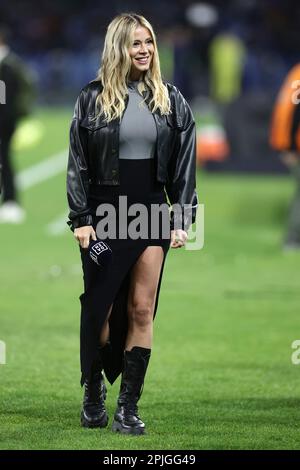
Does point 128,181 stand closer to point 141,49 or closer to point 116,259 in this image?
point 116,259

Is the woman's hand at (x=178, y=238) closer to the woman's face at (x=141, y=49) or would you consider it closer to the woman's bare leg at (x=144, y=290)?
the woman's bare leg at (x=144, y=290)

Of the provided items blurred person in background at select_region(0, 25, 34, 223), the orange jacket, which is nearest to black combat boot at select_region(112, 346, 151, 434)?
the orange jacket

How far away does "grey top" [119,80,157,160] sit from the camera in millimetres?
7367

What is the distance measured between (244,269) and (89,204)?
8.70m

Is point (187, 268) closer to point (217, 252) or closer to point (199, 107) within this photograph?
point (217, 252)

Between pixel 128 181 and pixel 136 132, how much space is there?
0.26 m

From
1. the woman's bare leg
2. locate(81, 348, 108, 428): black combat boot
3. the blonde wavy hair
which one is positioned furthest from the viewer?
locate(81, 348, 108, 428): black combat boot

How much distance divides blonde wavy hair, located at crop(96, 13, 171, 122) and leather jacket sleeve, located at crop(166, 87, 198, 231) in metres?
0.11

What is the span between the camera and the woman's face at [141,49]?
735 centimetres

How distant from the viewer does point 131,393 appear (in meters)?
7.54

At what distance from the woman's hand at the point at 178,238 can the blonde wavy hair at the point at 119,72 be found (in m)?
0.63

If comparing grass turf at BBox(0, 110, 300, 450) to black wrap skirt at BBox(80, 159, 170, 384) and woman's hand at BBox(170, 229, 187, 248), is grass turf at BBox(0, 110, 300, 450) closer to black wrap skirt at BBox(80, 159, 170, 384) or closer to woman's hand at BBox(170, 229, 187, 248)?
black wrap skirt at BBox(80, 159, 170, 384)

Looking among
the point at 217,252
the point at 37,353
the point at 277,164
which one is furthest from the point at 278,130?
the point at 277,164

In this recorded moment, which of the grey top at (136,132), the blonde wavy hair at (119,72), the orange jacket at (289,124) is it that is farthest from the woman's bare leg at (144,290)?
the orange jacket at (289,124)
